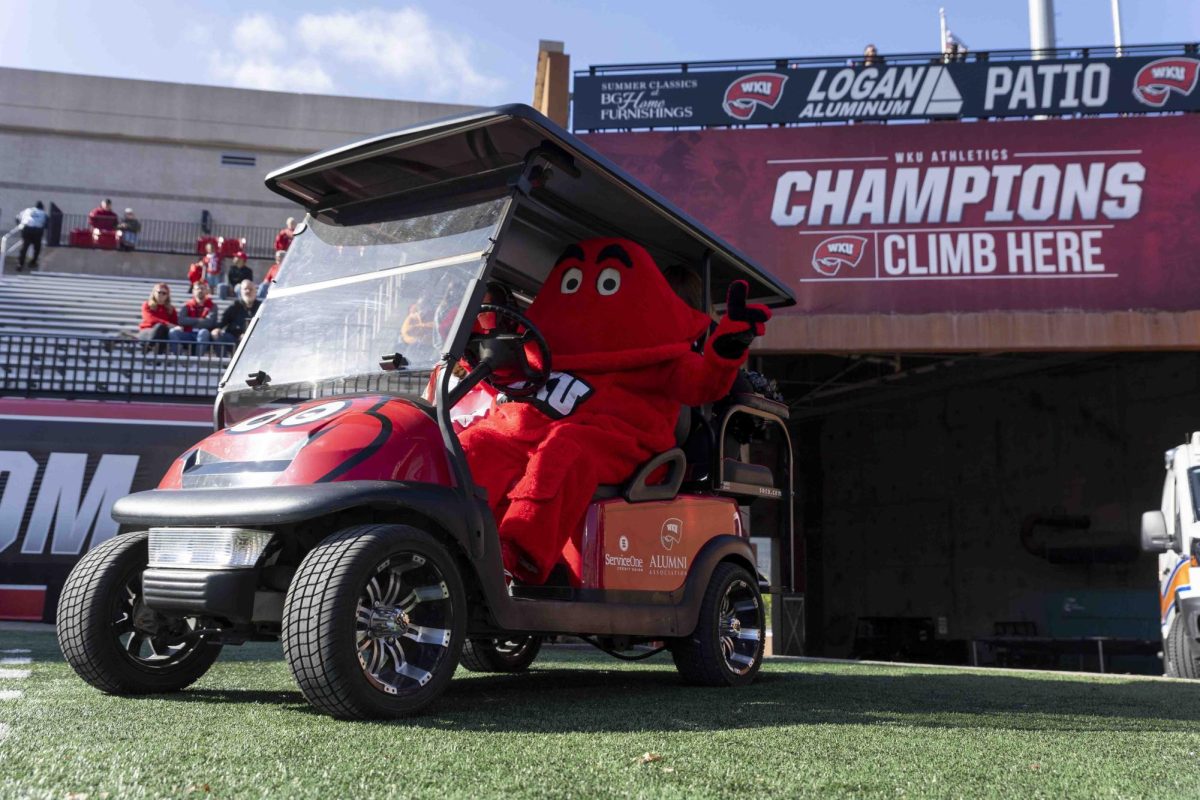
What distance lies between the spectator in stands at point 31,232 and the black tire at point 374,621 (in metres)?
22.7

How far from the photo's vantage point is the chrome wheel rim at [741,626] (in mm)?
5434

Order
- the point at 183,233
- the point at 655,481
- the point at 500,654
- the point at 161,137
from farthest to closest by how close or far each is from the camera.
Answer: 1. the point at 161,137
2. the point at 183,233
3. the point at 500,654
4. the point at 655,481

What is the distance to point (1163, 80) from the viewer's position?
14.6m

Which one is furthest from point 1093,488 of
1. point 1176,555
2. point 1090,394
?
point 1176,555

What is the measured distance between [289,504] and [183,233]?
29.3 m

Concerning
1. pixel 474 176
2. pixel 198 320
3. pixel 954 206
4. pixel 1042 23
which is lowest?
pixel 474 176

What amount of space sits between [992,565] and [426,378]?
22335 millimetres

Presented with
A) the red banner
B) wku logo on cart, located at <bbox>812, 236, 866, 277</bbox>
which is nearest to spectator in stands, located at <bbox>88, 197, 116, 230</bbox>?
the red banner

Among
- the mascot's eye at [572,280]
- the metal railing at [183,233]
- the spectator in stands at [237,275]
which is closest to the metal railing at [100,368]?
the spectator in stands at [237,275]

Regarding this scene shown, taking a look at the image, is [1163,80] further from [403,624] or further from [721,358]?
[403,624]

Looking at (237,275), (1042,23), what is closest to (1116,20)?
(1042,23)

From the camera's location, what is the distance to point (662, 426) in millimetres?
5176

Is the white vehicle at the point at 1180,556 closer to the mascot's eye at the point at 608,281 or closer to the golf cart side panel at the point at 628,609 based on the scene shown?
the golf cart side panel at the point at 628,609

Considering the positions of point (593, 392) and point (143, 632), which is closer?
point (143, 632)
